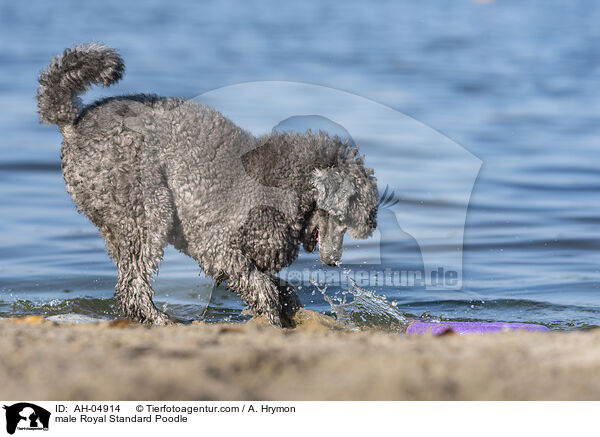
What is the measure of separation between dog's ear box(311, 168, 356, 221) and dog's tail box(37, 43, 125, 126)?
1.77 metres

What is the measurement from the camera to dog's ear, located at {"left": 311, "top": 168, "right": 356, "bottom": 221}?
20.0ft

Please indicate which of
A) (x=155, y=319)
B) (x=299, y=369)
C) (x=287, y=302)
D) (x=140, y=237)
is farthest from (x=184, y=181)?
(x=299, y=369)

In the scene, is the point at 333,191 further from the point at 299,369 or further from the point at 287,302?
the point at 299,369

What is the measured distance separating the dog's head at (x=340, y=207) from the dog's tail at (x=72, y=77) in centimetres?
179

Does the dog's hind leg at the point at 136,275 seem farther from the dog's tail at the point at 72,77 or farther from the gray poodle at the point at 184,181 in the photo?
the dog's tail at the point at 72,77

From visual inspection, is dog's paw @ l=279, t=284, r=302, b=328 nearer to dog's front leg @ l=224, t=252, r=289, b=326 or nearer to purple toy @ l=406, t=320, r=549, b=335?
dog's front leg @ l=224, t=252, r=289, b=326

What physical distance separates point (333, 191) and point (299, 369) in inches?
109

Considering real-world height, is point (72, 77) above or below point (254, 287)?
above

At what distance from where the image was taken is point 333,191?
612 centimetres

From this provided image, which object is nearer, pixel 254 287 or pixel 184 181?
pixel 184 181

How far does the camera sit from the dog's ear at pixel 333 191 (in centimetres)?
608
